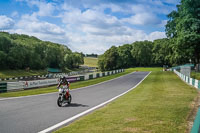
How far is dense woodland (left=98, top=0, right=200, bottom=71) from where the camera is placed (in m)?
35.5

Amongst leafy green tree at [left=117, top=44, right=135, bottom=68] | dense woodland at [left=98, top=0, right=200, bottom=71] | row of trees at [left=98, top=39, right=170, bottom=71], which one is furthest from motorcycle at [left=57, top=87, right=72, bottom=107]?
leafy green tree at [left=117, top=44, right=135, bottom=68]

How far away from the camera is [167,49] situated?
57.8 metres

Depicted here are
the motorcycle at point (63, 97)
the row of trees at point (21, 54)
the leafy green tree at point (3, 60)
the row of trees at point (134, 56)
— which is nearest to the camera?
the motorcycle at point (63, 97)

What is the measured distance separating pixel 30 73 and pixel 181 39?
55.3 m

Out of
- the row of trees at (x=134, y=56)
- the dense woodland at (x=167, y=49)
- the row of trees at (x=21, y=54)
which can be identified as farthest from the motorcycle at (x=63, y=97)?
the row of trees at (x=134, y=56)

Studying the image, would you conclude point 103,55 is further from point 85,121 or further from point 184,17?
point 85,121

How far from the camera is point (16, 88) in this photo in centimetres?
2325

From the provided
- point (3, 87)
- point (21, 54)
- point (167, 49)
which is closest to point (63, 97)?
point (3, 87)

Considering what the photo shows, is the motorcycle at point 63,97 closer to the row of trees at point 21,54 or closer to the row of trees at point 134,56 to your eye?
the row of trees at point 21,54

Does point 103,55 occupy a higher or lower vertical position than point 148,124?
higher

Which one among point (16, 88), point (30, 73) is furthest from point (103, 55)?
point (16, 88)

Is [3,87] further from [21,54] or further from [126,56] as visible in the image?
[126,56]

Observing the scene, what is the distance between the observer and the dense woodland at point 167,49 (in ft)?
117

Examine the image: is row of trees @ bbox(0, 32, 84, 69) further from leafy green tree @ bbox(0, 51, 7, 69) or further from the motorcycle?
the motorcycle
